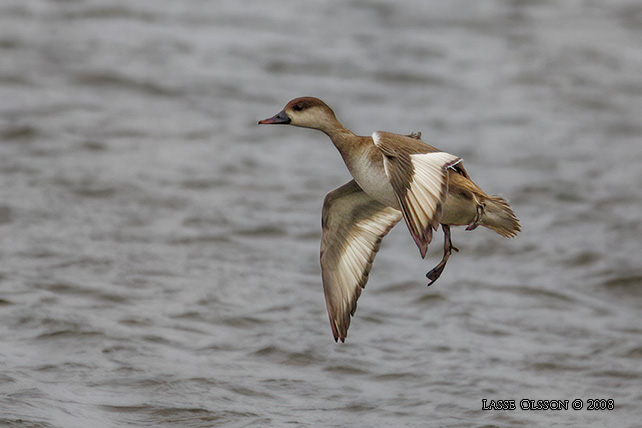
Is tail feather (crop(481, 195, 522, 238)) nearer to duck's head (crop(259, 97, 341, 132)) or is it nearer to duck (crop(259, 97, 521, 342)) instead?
duck (crop(259, 97, 521, 342))

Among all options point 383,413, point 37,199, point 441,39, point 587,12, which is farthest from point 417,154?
point 587,12

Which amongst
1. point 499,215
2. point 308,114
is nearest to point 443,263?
point 499,215

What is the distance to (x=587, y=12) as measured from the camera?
17484 millimetres

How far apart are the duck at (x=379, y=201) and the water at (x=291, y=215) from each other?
1.39 m

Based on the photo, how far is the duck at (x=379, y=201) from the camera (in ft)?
19.4

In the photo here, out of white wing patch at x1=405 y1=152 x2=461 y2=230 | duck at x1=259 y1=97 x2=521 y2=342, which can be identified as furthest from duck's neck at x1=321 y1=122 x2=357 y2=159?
white wing patch at x1=405 y1=152 x2=461 y2=230

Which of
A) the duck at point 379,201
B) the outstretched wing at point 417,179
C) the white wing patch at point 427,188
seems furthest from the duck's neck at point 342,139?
the white wing patch at point 427,188

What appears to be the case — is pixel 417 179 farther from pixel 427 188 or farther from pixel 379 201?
pixel 379 201

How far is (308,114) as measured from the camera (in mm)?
6688

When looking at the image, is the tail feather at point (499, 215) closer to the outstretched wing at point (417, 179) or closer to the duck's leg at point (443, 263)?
the duck's leg at point (443, 263)

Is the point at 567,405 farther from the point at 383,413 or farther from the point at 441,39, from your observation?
the point at 441,39

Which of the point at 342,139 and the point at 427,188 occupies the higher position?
the point at 342,139

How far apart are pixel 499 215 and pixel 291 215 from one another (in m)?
5.37

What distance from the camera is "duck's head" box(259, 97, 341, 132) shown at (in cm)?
663
